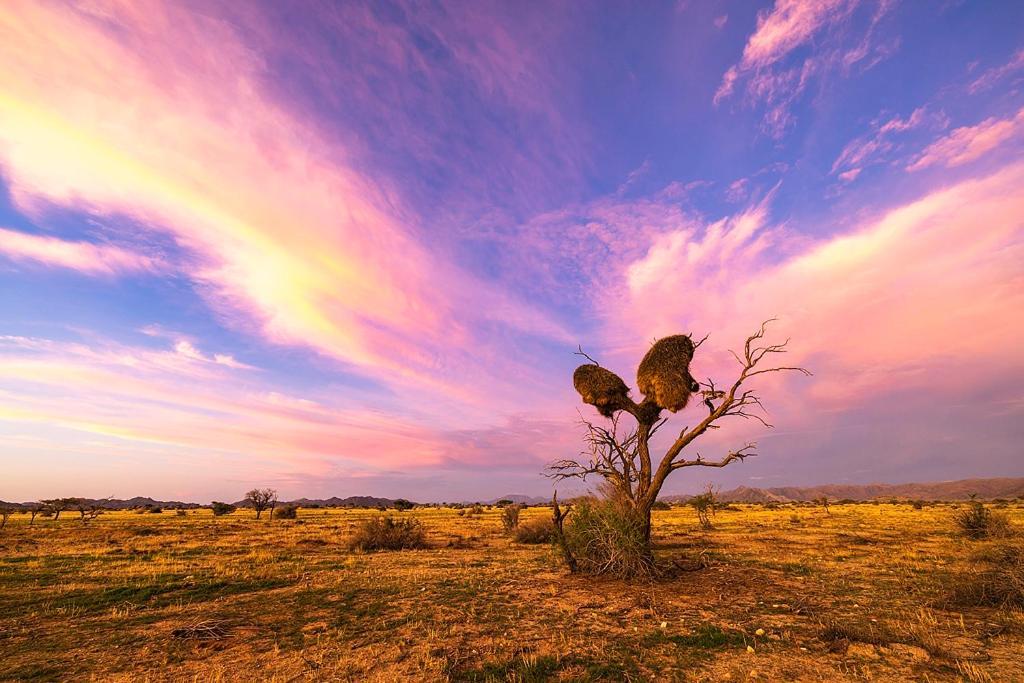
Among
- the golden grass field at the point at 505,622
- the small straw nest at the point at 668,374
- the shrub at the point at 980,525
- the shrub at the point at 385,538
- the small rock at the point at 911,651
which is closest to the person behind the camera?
the golden grass field at the point at 505,622

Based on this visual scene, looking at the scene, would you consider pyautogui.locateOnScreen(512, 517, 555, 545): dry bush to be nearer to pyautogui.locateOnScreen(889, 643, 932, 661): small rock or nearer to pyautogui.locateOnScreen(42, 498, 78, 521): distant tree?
pyautogui.locateOnScreen(889, 643, 932, 661): small rock

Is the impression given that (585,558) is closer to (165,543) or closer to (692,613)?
(692,613)

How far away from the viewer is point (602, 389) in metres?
17.2

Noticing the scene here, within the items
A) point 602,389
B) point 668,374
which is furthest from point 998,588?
point 602,389

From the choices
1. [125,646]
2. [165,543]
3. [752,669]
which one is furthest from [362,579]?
[165,543]

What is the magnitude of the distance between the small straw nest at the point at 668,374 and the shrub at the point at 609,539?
3.90 meters

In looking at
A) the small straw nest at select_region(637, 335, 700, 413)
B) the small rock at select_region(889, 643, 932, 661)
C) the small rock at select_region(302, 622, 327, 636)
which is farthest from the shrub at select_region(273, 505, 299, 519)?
the small rock at select_region(889, 643, 932, 661)

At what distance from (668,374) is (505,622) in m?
9.44

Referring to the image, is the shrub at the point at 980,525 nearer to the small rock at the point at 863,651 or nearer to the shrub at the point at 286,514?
the small rock at the point at 863,651

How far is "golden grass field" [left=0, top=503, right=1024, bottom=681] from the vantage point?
7426 mm

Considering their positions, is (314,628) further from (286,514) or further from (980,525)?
(286,514)

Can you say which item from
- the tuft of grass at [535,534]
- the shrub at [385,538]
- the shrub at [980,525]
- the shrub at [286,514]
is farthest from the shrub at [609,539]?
the shrub at [286,514]

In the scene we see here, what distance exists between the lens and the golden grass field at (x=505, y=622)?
7426 mm

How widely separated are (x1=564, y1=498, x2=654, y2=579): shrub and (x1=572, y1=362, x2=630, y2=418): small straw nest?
11.3ft
